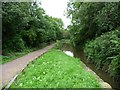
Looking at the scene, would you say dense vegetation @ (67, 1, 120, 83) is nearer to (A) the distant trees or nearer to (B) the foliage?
(B) the foliage

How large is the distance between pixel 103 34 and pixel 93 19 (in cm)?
484

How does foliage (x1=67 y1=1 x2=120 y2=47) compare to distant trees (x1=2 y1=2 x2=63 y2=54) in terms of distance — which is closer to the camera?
foliage (x1=67 y1=1 x2=120 y2=47)

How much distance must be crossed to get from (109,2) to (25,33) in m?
14.5

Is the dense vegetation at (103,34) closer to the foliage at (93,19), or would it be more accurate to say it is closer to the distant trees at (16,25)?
the foliage at (93,19)

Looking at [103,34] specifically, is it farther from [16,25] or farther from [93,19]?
[16,25]

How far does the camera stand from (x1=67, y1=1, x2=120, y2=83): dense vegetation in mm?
13947

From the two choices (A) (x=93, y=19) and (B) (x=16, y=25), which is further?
(A) (x=93, y=19)

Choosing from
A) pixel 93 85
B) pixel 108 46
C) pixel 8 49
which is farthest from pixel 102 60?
pixel 8 49

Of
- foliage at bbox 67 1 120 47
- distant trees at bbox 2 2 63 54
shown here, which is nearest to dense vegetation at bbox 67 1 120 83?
foliage at bbox 67 1 120 47

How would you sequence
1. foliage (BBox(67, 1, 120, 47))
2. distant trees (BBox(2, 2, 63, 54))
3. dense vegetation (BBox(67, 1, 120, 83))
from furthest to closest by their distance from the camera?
distant trees (BBox(2, 2, 63, 54)) → foliage (BBox(67, 1, 120, 47)) → dense vegetation (BBox(67, 1, 120, 83))

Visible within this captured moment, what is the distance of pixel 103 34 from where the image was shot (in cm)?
1995

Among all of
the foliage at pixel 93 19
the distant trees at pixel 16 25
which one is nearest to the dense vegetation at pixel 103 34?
the foliage at pixel 93 19

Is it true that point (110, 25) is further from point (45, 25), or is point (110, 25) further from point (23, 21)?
point (45, 25)

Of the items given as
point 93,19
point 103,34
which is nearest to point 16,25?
point 93,19
